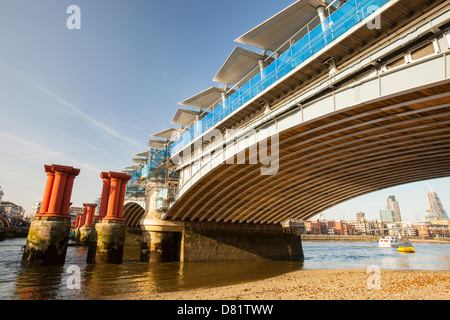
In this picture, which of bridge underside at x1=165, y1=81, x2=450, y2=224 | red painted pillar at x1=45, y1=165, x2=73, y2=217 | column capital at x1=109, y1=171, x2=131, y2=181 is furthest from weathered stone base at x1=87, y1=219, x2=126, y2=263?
bridge underside at x1=165, y1=81, x2=450, y2=224

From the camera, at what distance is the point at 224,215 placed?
81.3ft

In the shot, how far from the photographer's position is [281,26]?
1484cm

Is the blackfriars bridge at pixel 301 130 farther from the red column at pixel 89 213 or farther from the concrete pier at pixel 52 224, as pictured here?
the red column at pixel 89 213

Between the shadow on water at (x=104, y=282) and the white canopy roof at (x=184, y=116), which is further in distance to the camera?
the white canopy roof at (x=184, y=116)

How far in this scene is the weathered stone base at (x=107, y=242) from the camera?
20453 millimetres

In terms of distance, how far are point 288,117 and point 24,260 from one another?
2030cm

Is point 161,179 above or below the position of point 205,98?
below

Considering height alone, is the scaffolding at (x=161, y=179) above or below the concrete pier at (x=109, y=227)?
above

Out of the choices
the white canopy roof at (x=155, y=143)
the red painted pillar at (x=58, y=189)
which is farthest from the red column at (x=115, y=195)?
the white canopy roof at (x=155, y=143)

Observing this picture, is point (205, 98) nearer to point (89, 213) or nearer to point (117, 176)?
point (117, 176)

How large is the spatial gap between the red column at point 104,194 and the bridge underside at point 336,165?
18.5ft

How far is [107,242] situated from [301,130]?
18.0 meters

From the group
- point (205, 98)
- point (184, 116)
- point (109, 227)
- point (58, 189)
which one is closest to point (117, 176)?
point (109, 227)
